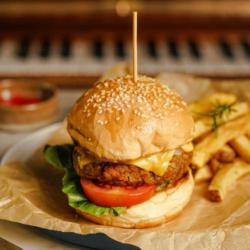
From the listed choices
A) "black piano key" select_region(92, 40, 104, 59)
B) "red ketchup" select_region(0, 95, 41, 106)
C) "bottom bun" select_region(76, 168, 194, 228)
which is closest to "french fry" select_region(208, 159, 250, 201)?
"bottom bun" select_region(76, 168, 194, 228)

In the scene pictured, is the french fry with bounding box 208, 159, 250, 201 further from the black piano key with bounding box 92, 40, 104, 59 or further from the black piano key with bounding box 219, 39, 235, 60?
the black piano key with bounding box 92, 40, 104, 59

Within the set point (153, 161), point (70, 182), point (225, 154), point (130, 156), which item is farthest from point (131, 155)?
point (225, 154)

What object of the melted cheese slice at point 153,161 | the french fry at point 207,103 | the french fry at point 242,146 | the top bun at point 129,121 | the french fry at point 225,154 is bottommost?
the french fry at point 225,154

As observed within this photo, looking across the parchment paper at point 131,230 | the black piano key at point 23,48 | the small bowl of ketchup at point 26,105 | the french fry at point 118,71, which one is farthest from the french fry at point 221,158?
the black piano key at point 23,48

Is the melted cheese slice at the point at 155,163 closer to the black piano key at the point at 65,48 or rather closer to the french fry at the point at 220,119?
the french fry at the point at 220,119

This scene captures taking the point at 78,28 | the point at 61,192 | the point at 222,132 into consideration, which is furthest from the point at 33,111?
the point at 78,28
